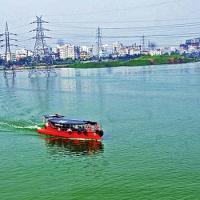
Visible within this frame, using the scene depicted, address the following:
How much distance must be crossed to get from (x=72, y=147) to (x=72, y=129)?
6.49 ft

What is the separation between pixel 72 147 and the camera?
23.6 meters

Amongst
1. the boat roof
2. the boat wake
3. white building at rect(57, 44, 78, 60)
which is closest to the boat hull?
the boat roof

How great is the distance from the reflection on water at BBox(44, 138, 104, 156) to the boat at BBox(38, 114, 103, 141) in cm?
37

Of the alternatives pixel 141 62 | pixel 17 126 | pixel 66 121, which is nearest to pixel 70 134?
pixel 66 121

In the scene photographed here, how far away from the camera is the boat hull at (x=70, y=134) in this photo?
79.8ft

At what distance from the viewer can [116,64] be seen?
393 ft

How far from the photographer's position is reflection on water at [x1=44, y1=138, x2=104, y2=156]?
885 inches

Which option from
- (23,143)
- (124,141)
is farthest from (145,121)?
(23,143)

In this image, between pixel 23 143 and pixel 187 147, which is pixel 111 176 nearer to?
pixel 187 147

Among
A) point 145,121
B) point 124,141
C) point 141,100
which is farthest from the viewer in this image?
point 141,100

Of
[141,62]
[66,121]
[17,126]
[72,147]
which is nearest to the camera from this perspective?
[72,147]

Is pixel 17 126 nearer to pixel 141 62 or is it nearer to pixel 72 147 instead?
pixel 72 147

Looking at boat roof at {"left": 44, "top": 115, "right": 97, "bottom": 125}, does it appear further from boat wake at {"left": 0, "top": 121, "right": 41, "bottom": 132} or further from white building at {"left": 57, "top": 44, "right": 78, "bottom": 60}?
white building at {"left": 57, "top": 44, "right": 78, "bottom": 60}

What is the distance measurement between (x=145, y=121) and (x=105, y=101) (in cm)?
1211
